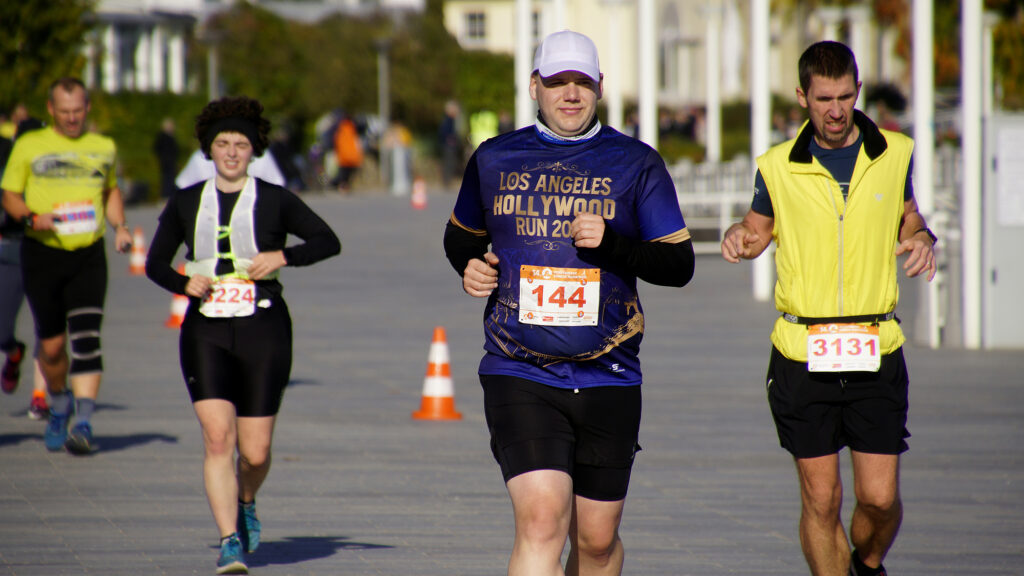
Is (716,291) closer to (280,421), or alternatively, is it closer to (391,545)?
(280,421)

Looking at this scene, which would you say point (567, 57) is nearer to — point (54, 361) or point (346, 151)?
point (54, 361)

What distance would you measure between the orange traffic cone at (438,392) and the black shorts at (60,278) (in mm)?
2135

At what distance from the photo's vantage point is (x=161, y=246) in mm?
6629

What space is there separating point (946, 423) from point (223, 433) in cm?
534

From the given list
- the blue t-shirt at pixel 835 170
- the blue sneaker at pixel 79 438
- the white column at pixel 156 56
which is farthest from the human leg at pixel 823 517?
the white column at pixel 156 56

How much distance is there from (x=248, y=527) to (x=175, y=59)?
54.0m

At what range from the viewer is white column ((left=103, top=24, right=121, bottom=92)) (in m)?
52.0

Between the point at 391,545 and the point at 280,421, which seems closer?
the point at 391,545

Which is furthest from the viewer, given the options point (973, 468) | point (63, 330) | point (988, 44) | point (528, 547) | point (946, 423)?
point (988, 44)

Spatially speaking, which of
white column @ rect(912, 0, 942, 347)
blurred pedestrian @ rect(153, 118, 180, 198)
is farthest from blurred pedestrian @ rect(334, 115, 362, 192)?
white column @ rect(912, 0, 942, 347)

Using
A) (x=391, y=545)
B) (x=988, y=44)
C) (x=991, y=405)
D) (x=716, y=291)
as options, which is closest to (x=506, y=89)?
(x=988, y=44)

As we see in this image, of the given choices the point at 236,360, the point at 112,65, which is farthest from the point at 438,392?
the point at 112,65

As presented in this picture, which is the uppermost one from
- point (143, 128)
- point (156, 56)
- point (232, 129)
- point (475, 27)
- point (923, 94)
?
point (475, 27)

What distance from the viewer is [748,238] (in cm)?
536
